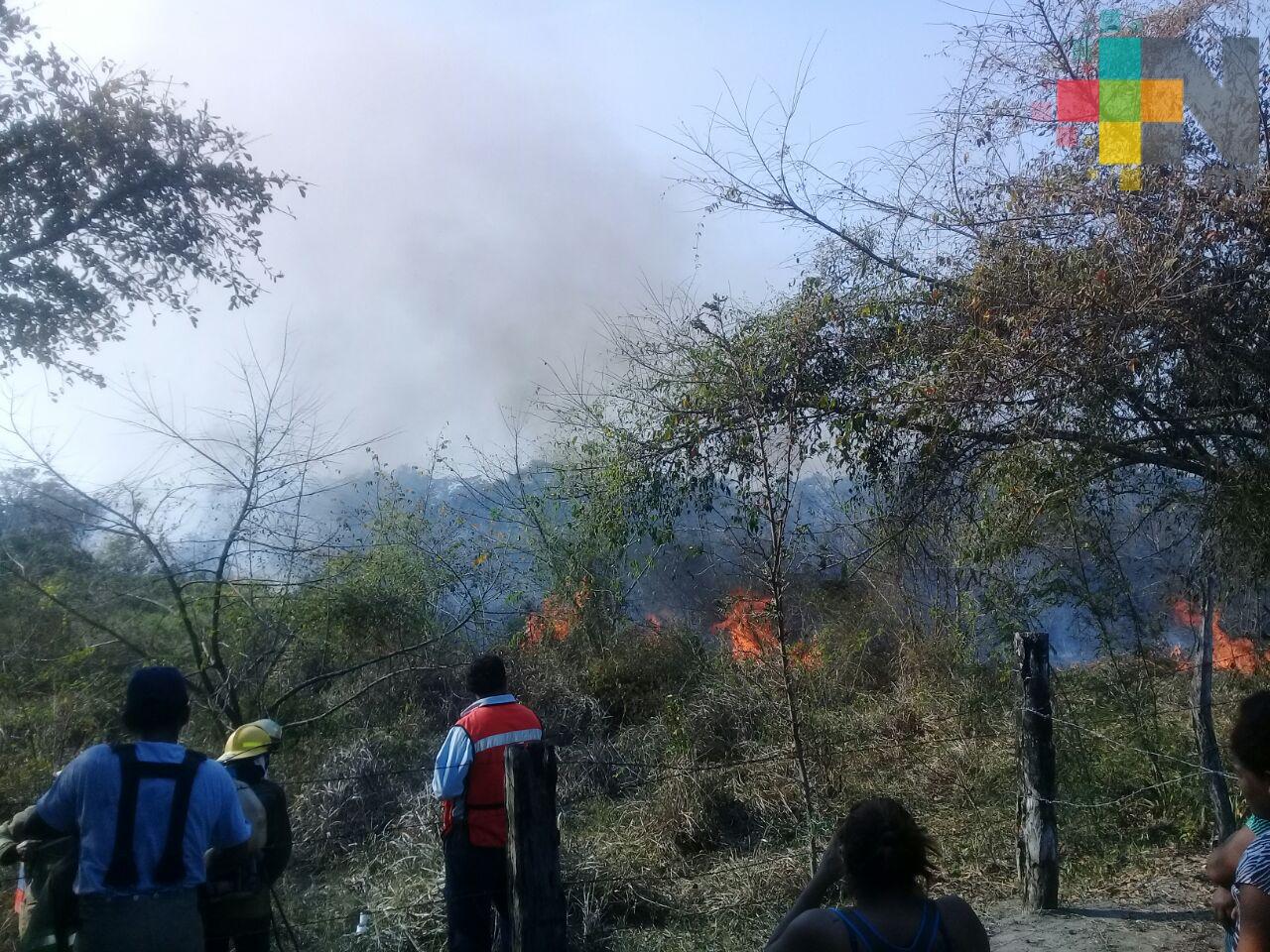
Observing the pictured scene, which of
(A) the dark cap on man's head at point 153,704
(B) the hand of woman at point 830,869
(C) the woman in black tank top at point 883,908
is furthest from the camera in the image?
(A) the dark cap on man's head at point 153,704

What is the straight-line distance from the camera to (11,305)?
9.70 metres

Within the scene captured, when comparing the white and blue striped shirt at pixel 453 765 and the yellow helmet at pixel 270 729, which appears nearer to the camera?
the yellow helmet at pixel 270 729

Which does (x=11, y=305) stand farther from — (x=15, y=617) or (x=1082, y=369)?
(x=1082, y=369)

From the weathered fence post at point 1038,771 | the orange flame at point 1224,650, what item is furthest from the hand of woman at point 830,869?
the orange flame at point 1224,650

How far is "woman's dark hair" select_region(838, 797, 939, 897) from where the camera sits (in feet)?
7.93

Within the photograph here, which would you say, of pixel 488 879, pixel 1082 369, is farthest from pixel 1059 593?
pixel 488 879

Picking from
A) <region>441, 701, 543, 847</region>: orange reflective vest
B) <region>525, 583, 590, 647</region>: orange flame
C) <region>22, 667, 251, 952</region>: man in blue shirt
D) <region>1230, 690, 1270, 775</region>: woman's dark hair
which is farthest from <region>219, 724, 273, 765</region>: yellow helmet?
<region>525, 583, 590, 647</region>: orange flame

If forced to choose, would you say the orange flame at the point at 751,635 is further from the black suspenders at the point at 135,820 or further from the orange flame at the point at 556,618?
the black suspenders at the point at 135,820

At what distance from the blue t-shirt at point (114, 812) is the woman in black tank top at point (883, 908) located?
5.93 ft

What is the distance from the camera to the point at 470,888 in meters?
4.60

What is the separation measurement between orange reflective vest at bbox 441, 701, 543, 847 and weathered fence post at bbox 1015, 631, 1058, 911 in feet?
9.04

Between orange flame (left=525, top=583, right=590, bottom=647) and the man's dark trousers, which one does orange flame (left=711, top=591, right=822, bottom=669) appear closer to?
orange flame (left=525, top=583, right=590, bottom=647)

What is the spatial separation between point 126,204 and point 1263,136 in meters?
10.1

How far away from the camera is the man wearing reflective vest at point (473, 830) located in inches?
180
